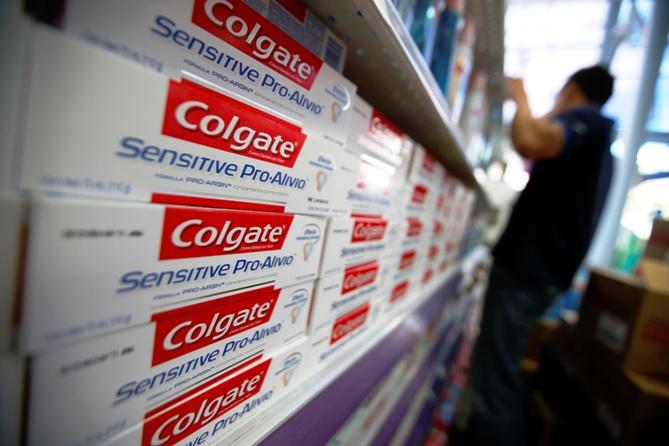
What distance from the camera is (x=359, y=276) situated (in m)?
0.67

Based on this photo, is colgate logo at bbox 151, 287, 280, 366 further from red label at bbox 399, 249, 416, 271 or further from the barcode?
red label at bbox 399, 249, 416, 271

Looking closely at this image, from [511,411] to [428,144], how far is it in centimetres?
141

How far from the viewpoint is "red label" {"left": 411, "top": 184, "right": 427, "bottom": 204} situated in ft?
2.80

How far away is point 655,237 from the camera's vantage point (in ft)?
6.24

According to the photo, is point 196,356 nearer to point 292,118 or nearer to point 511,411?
point 292,118

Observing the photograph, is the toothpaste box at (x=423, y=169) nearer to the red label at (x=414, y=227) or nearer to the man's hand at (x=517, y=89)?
the red label at (x=414, y=227)

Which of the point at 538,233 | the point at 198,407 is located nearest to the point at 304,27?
the point at 198,407

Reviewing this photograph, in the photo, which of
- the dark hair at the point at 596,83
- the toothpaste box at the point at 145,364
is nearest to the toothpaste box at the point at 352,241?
the toothpaste box at the point at 145,364

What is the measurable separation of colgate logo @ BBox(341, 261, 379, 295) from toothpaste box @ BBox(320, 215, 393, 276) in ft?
0.05

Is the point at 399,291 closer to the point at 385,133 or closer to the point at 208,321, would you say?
the point at 385,133

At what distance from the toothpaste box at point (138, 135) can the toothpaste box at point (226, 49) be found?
0.03m

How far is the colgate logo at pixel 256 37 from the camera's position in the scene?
1.01ft

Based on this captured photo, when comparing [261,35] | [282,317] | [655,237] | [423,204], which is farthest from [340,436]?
[655,237]

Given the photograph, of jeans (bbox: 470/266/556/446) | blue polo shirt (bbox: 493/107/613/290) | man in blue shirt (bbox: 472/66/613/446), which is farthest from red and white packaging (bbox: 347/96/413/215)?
jeans (bbox: 470/266/556/446)
